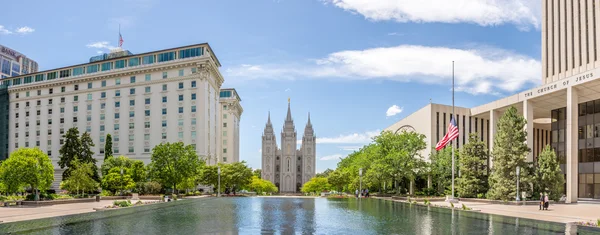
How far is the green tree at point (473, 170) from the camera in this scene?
53.6 metres

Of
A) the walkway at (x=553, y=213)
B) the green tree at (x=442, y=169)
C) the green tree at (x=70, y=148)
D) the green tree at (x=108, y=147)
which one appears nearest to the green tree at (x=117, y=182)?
the green tree at (x=70, y=148)

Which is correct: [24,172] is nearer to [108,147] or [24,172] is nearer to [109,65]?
[108,147]

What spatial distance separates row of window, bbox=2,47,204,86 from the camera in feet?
314

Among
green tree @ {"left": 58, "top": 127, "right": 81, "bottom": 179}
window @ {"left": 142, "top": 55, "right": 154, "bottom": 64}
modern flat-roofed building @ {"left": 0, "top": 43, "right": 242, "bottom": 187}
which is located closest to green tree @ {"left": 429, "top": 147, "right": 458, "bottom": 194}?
modern flat-roofed building @ {"left": 0, "top": 43, "right": 242, "bottom": 187}

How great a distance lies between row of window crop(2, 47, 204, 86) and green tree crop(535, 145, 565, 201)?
65.4 m

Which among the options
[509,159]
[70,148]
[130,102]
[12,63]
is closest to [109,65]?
[130,102]

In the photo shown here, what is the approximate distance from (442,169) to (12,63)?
158142mm

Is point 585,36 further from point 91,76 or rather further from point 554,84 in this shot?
point 91,76

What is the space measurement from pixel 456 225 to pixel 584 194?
39.2 metres

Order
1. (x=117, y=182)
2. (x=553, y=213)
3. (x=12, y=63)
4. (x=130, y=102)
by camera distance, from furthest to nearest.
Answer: (x=12, y=63) < (x=130, y=102) < (x=117, y=182) < (x=553, y=213)

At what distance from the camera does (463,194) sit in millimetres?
53906

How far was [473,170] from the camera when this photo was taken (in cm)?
5394

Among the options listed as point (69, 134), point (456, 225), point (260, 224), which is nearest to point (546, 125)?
point (456, 225)

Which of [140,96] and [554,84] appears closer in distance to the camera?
[554,84]
